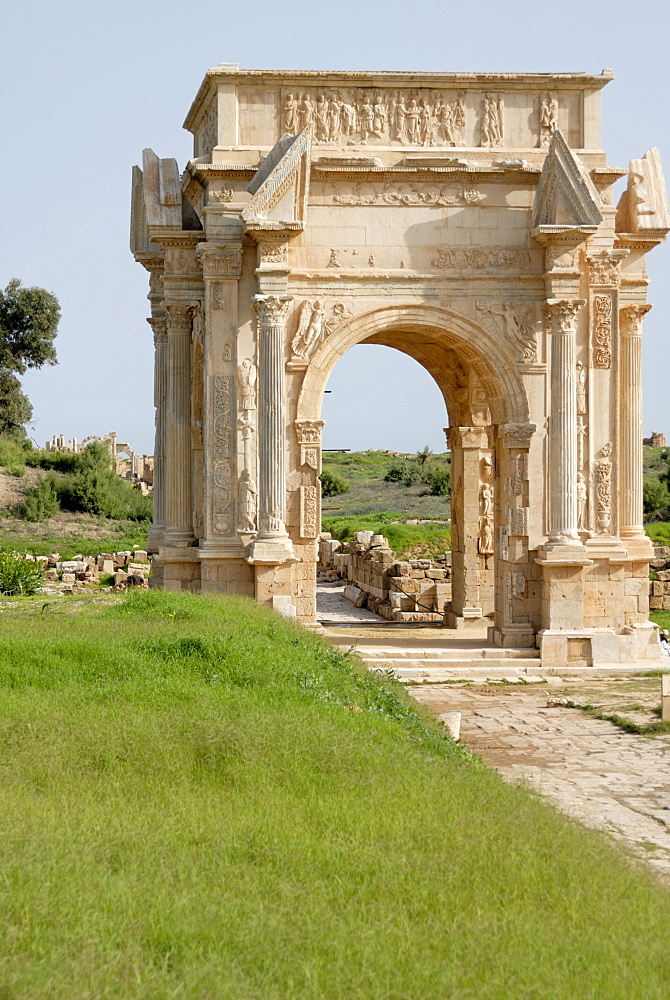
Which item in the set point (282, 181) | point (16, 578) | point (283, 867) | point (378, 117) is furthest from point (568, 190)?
point (283, 867)

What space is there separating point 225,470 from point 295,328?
2152 millimetres

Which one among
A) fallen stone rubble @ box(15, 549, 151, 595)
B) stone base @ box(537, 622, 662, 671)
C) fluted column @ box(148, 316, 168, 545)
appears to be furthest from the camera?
fallen stone rubble @ box(15, 549, 151, 595)

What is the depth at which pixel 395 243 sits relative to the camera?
57.0 ft

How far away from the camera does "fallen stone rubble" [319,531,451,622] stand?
81.0 feet

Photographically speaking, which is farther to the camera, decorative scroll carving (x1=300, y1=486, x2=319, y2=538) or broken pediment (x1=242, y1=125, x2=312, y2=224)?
decorative scroll carving (x1=300, y1=486, x2=319, y2=538)

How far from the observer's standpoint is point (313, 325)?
17.2m

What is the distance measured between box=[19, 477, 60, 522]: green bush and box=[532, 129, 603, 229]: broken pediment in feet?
82.0

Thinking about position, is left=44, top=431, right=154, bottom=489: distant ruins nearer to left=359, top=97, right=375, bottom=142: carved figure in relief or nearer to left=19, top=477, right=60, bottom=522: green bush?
left=19, top=477, right=60, bottom=522: green bush

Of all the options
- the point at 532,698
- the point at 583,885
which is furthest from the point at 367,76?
the point at 583,885

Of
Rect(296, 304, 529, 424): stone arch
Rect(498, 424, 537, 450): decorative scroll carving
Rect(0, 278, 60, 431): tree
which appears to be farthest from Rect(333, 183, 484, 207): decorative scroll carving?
Rect(0, 278, 60, 431): tree

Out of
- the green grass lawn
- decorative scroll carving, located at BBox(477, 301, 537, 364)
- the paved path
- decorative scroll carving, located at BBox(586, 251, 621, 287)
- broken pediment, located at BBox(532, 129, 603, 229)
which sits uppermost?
broken pediment, located at BBox(532, 129, 603, 229)

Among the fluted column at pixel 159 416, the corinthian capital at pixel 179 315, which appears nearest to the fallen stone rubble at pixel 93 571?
the fluted column at pixel 159 416

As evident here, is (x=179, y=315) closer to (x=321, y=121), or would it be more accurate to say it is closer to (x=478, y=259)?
(x=321, y=121)

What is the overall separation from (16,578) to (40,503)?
1556cm
